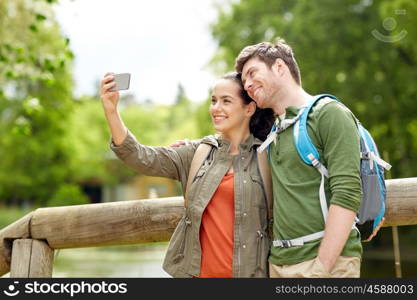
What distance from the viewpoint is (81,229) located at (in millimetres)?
3217

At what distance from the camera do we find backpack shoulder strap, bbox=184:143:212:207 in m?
2.82

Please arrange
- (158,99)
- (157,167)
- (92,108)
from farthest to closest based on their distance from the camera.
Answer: (158,99)
(92,108)
(157,167)

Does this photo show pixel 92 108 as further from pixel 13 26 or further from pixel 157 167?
pixel 157 167

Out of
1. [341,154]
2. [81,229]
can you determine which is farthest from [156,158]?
[341,154]

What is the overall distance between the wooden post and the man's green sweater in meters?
1.34

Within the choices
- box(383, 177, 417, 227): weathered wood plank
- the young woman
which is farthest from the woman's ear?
box(383, 177, 417, 227): weathered wood plank

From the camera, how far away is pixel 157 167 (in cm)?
285

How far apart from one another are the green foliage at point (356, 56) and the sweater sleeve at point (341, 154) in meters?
17.9

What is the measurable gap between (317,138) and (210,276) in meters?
0.74

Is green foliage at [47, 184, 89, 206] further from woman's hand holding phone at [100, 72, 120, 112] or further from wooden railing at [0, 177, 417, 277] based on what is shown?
woman's hand holding phone at [100, 72, 120, 112]

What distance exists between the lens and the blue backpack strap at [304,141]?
2396 millimetres

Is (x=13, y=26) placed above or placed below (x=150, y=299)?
above

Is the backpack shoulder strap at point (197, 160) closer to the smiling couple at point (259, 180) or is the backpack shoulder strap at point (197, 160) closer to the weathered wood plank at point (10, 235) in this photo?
the smiling couple at point (259, 180)

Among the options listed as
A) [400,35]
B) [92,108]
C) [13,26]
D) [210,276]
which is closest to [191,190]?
[210,276]
